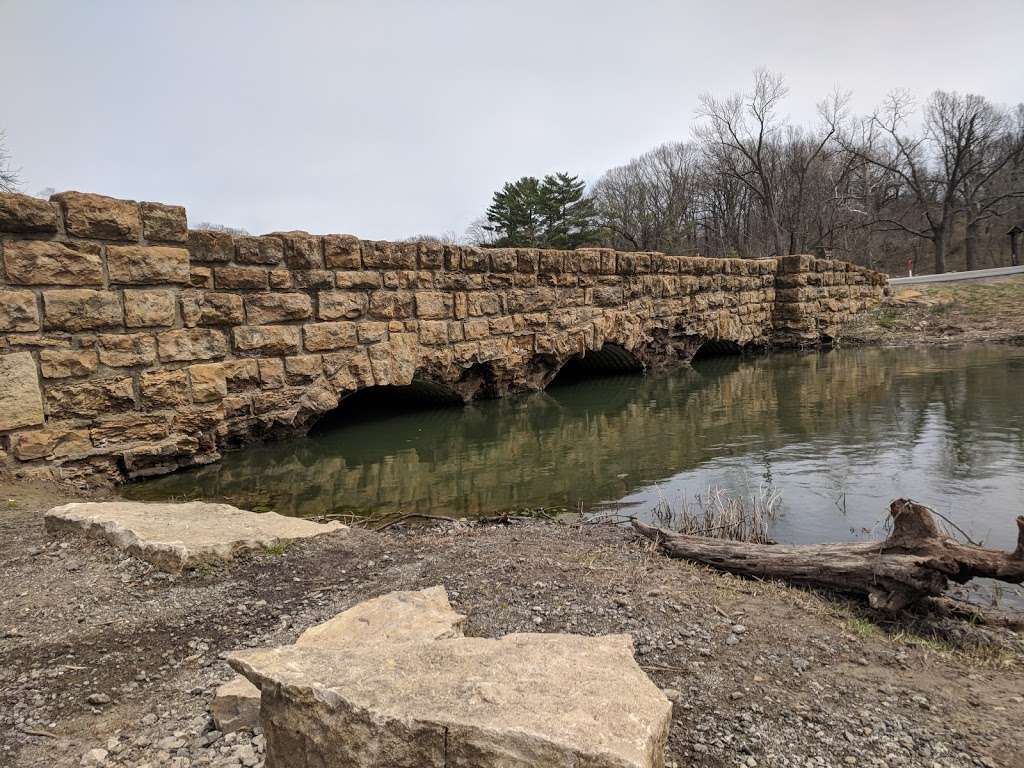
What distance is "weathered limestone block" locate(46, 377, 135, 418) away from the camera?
5.81 metres

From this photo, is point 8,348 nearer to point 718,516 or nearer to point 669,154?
point 718,516

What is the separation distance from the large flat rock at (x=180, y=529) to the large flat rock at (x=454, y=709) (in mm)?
1882

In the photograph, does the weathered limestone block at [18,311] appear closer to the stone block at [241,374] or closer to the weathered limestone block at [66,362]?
the weathered limestone block at [66,362]

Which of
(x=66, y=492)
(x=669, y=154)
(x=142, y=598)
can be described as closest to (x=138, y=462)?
(x=66, y=492)

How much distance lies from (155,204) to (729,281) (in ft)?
44.6

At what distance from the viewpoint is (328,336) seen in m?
8.21

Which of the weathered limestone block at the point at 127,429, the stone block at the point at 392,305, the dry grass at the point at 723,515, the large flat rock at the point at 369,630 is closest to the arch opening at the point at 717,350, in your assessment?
the stone block at the point at 392,305

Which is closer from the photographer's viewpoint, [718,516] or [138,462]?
[718,516]

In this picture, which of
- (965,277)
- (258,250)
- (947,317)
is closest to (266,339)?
(258,250)

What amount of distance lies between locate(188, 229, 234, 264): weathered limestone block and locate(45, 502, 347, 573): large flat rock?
10.7 feet

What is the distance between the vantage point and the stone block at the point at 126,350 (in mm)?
6109

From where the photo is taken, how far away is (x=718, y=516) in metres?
4.97

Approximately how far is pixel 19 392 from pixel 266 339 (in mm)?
2483

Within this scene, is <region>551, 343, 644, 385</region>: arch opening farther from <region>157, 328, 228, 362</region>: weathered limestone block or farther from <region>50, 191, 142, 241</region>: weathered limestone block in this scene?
<region>50, 191, 142, 241</region>: weathered limestone block
